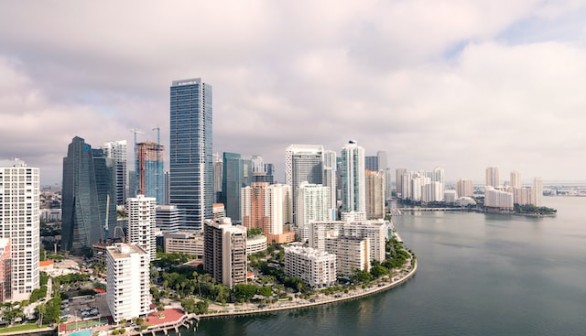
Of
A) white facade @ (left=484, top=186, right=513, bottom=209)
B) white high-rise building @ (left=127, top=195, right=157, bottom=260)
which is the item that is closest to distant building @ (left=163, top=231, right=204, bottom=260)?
white high-rise building @ (left=127, top=195, right=157, bottom=260)

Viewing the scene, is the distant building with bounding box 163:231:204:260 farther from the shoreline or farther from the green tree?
the shoreline

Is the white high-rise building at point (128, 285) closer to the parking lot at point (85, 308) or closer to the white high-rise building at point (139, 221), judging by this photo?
the parking lot at point (85, 308)

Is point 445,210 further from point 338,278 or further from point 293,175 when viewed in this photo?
point 338,278

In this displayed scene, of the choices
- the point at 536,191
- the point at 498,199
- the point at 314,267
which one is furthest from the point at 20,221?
the point at 536,191

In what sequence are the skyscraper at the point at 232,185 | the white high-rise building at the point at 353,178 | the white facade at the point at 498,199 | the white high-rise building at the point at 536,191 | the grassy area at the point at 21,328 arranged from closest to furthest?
Result: 1. the grassy area at the point at 21,328
2. the white high-rise building at the point at 353,178
3. the skyscraper at the point at 232,185
4. the white facade at the point at 498,199
5. the white high-rise building at the point at 536,191

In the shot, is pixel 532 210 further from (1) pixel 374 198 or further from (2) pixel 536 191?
(1) pixel 374 198

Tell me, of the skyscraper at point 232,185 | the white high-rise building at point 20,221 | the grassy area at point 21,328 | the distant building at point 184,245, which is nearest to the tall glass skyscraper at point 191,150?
the distant building at point 184,245
